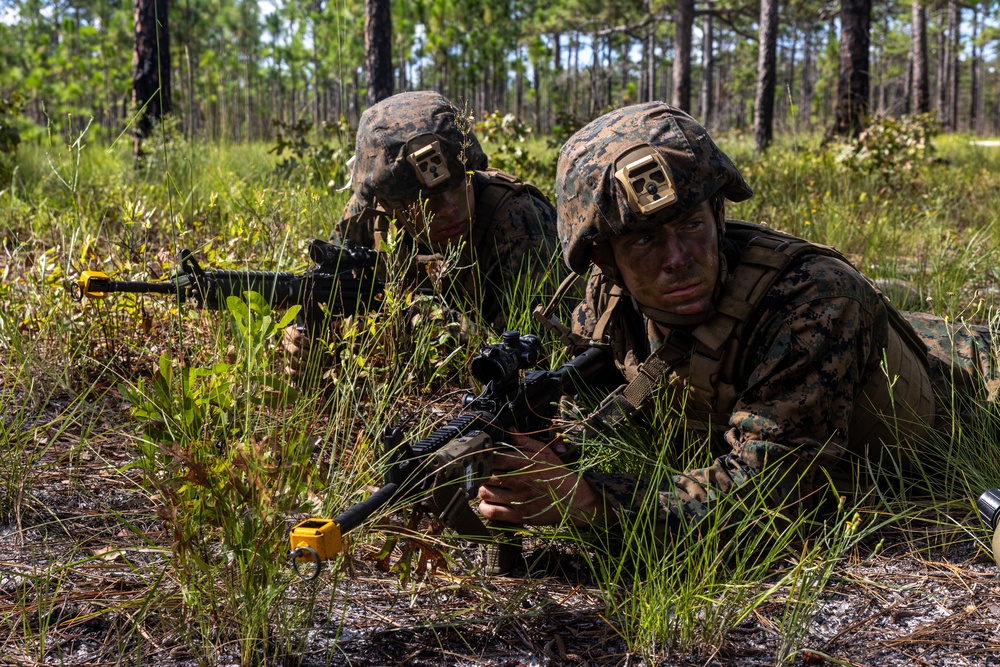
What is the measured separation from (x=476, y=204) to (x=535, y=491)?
188cm

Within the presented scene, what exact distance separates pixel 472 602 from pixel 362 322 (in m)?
1.35

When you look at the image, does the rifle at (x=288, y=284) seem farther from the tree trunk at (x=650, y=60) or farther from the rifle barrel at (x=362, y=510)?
the tree trunk at (x=650, y=60)

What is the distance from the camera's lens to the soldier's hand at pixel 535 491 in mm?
1884

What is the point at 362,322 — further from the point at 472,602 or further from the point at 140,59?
the point at 140,59

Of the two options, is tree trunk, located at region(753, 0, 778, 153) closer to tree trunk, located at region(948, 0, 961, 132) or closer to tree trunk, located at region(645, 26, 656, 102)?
tree trunk, located at region(645, 26, 656, 102)

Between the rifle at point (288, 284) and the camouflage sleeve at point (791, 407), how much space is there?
1.30 m

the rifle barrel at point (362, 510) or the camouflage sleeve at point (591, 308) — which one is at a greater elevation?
the camouflage sleeve at point (591, 308)

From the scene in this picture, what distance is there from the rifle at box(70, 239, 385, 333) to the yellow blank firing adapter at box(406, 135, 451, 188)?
0.38 metres

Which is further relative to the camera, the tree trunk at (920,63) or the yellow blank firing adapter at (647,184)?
the tree trunk at (920,63)

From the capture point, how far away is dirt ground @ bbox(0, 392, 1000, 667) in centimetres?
166

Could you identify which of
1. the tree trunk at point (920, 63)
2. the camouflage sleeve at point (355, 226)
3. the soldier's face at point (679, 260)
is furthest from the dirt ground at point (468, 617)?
the tree trunk at point (920, 63)

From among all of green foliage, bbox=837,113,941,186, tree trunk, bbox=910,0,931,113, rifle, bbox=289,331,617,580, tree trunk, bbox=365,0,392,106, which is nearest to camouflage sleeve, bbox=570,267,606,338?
rifle, bbox=289,331,617,580

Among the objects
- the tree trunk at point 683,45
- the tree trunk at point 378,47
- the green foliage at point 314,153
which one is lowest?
the green foliage at point 314,153

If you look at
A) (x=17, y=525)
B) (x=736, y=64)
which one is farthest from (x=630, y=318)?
(x=736, y=64)
